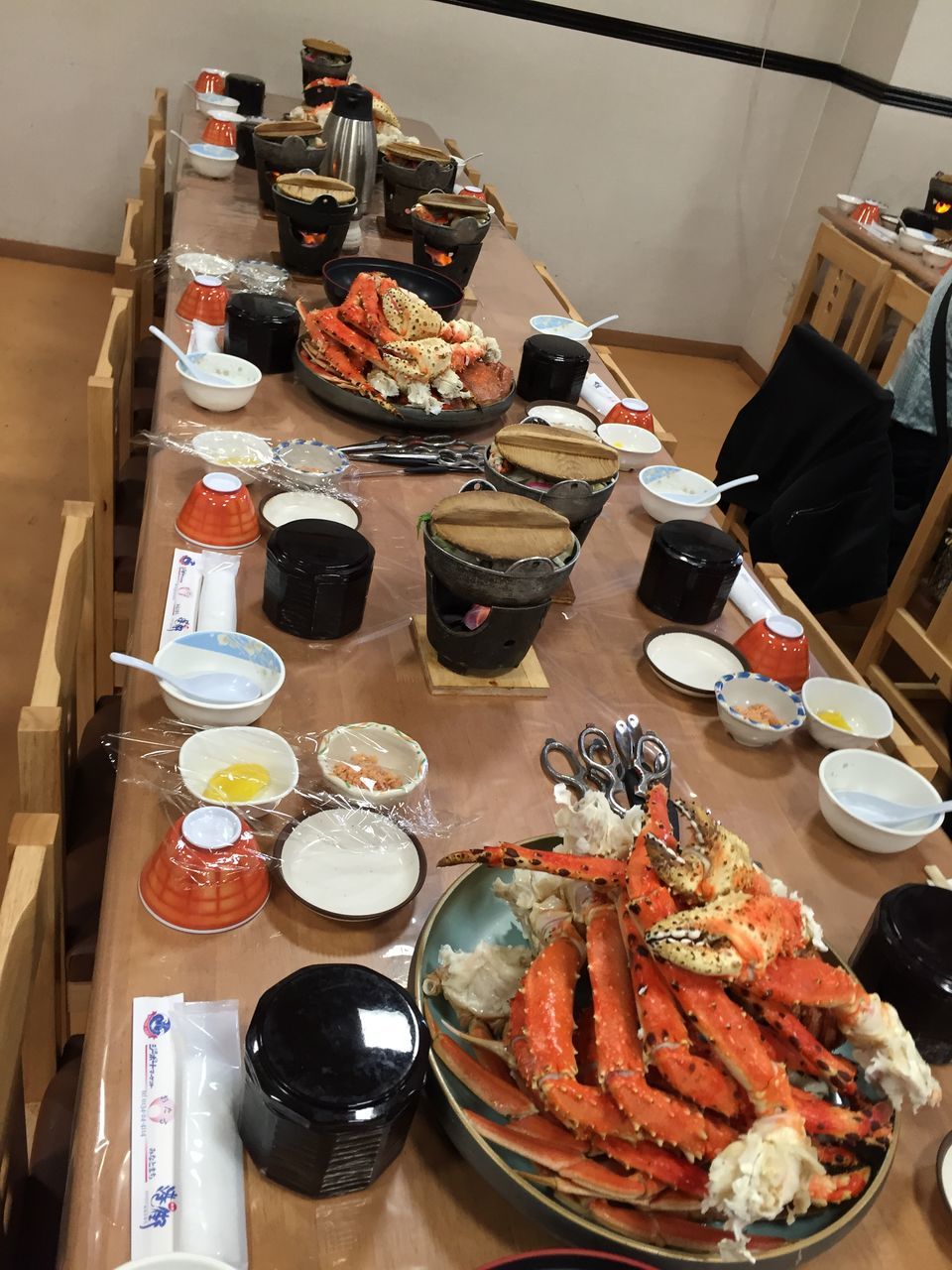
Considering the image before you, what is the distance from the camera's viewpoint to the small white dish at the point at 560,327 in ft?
8.14

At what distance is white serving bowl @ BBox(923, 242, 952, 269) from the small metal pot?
283cm

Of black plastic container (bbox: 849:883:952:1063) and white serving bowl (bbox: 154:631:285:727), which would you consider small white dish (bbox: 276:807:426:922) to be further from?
black plastic container (bbox: 849:883:952:1063)

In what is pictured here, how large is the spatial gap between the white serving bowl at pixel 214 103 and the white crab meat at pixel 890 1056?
338 cm

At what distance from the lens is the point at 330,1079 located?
0.74m

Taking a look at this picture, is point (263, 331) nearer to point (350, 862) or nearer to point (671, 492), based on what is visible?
point (671, 492)

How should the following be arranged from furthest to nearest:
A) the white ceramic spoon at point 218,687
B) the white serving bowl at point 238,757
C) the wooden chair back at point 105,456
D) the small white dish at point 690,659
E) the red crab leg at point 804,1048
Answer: the wooden chair back at point 105,456, the small white dish at point 690,659, the white ceramic spoon at point 218,687, the white serving bowl at point 238,757, the red crab leg at point 804,1048

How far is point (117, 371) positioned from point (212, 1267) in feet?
5.42

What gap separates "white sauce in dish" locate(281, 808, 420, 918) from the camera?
1.00 metres

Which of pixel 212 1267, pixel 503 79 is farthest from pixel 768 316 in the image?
pixel 212 1267

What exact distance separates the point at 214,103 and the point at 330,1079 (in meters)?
3.38

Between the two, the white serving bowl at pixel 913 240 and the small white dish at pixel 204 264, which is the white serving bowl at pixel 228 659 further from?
the white serving bowl at pixel 913 240

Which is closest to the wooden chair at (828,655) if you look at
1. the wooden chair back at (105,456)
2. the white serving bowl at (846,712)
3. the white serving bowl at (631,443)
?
the white serving bowl at (846,712)

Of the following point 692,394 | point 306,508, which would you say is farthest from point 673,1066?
point 692,394

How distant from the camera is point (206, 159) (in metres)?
2.93
